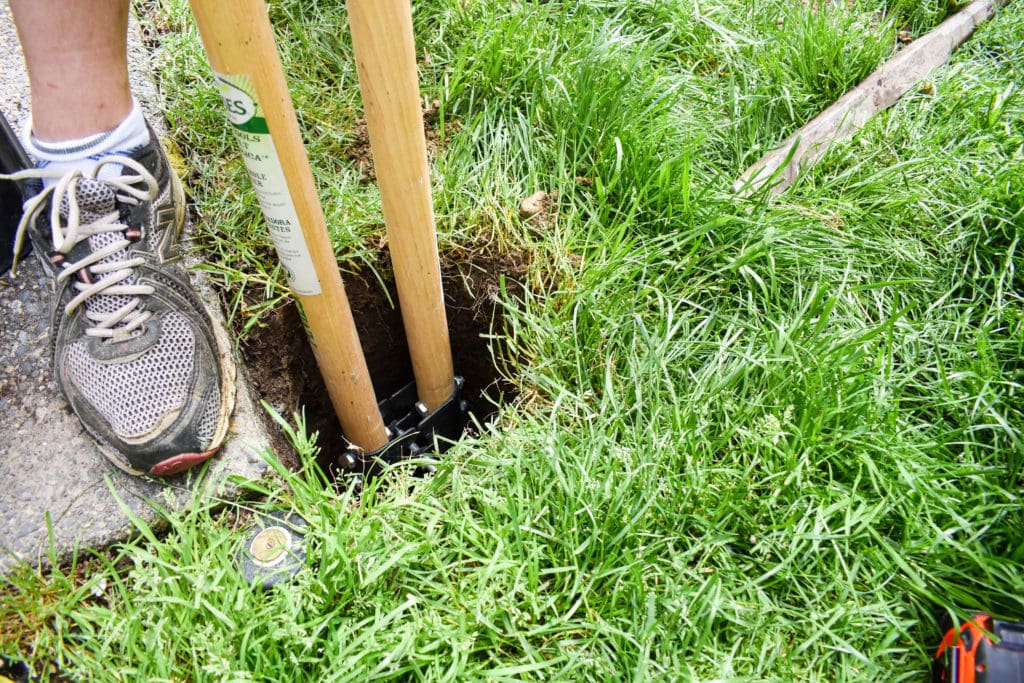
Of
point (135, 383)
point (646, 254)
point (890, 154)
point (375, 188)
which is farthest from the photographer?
point (890, 154)

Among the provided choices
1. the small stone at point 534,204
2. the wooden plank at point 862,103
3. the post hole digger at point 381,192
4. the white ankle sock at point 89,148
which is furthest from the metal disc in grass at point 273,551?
the wooden plank at point 862,103

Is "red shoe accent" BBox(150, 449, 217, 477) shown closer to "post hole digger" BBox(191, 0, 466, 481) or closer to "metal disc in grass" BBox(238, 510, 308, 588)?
"metal disc in grass" BBox(238, 510, 308, 588)

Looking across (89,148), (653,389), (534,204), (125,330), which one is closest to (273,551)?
(125,330)

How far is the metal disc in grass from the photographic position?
51.2 inches

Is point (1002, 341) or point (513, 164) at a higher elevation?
point (513, 164)

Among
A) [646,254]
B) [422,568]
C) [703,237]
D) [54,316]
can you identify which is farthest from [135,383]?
[703,237]

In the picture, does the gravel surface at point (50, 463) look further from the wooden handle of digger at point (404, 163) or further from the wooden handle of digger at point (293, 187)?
the wooden handle of digger at point (404, 163)

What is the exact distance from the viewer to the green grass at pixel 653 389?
1271 mm

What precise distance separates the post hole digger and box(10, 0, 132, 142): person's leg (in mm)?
568

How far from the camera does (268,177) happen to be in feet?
4.07

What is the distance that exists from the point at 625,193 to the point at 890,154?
923mm

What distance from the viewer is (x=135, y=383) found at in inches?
59.1

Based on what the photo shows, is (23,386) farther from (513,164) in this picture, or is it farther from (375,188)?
(513,164)

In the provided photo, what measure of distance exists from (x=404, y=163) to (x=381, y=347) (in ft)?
2.84
